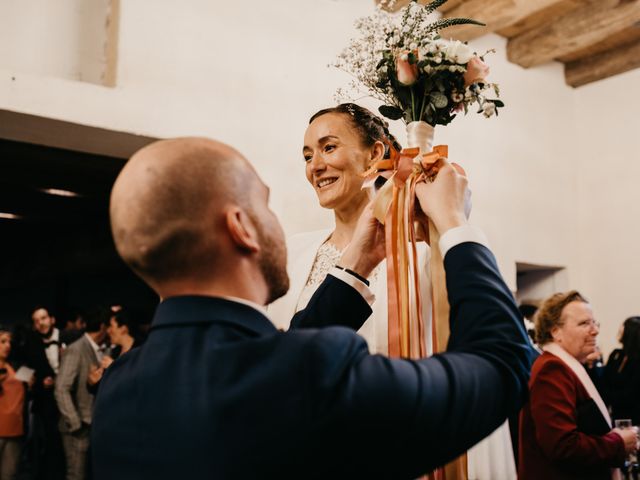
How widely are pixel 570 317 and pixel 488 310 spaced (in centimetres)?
226

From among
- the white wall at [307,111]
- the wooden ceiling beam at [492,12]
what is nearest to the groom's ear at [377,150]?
the white wall at [307,111]

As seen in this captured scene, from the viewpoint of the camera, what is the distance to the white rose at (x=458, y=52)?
4.71 feet

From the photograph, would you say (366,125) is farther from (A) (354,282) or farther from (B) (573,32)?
(B) (573,32)

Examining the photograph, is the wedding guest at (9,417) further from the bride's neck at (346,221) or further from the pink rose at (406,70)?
the pink rose at (406,70)

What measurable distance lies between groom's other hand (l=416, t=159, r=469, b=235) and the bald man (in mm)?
41

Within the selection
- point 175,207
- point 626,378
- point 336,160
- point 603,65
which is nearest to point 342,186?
point 336,160

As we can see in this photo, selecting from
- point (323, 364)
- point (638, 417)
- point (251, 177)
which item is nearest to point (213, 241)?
point (251, 177)

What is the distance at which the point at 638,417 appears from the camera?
386cm

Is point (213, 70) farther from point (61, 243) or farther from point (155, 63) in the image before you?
point (61, 243)

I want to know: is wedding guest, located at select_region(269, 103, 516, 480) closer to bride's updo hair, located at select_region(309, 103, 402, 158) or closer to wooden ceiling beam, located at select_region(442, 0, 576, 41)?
bride's updo hair, located at select_region(309, 103, 402, 158)

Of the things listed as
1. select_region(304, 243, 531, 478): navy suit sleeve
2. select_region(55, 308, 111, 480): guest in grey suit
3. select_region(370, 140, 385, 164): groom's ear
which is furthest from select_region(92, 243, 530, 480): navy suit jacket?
select_region(55, 308, 111, 480): guest in grey suit

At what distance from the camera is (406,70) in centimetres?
143

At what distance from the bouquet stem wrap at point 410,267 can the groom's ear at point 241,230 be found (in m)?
0.52

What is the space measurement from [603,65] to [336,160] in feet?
14.7
